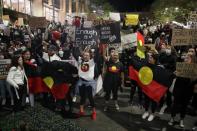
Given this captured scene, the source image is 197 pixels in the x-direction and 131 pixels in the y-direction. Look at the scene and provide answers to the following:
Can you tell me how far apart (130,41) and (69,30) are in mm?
6747

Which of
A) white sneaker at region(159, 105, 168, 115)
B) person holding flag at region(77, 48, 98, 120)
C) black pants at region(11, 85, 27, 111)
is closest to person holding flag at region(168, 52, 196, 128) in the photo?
white sneaker at region(159, 105, 168, 115)

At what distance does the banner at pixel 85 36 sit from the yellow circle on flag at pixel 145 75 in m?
3.37

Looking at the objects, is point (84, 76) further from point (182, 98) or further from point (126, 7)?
point (126, 7)

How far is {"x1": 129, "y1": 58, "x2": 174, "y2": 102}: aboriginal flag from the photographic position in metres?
10.4

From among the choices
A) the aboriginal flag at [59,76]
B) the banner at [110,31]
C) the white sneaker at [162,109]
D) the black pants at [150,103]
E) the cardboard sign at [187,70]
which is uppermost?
the banner at [110,31]

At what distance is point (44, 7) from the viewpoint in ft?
169

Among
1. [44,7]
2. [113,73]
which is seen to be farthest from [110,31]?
[44,7]

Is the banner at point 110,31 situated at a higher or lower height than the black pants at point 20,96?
higher

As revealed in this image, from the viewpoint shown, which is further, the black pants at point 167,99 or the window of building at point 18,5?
the window of building at point 18,5

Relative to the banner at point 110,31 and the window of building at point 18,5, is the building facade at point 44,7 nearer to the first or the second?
the window of building at point 18,5

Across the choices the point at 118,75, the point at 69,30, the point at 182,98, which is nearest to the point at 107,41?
the point at 118,75

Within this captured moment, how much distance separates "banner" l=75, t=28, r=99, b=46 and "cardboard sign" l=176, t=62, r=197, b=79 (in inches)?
209

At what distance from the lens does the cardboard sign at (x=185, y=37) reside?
378 inches

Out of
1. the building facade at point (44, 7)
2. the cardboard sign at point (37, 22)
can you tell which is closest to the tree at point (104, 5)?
the building facade at point (44, 7)
